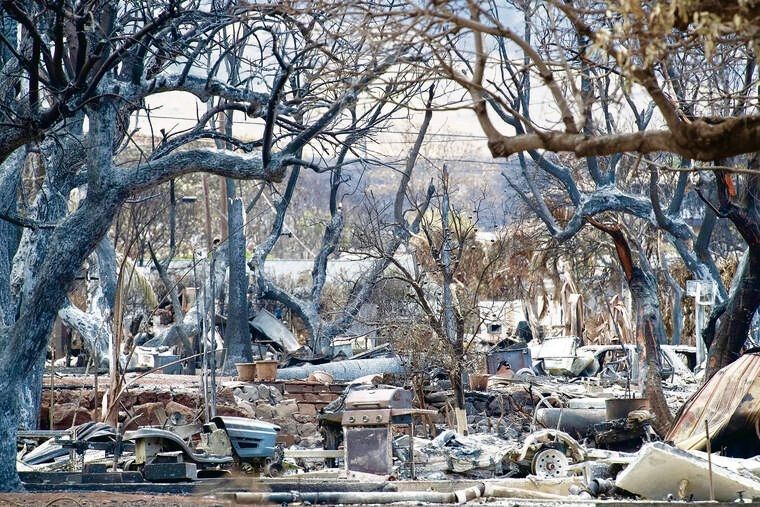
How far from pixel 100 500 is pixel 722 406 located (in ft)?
26.7

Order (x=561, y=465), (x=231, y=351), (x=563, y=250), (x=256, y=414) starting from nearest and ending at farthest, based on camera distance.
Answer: (x=561, y=465) → (x=256, y=414) → (x=231, y=351) → (x=563, y=250)

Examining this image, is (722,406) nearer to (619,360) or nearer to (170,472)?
(170,472)

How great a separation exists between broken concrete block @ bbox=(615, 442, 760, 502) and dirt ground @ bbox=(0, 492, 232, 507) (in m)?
4.23

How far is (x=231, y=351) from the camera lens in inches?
1257

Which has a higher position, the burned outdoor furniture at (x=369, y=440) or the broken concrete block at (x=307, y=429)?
the burned outdoor furniture at (x=369, y=440)

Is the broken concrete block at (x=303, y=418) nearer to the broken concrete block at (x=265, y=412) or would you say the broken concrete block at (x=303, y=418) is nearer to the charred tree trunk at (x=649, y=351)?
the broken concrete block at (x=265, y=412)

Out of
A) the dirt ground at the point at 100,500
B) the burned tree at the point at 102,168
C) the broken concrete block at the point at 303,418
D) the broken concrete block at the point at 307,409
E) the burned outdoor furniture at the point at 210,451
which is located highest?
the burned tree at the point at 102,168

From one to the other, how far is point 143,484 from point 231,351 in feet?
67.6

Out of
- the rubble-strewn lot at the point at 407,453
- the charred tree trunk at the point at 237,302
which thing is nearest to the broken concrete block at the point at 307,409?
the rubble-strewn lot at the point at 407,453

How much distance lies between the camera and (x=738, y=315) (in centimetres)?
1853

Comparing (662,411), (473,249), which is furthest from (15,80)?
(473,249)

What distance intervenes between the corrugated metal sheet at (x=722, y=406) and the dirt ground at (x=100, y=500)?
6.52m

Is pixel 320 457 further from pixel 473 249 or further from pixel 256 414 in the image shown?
pixel 473 249

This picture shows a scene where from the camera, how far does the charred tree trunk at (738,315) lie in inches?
720
